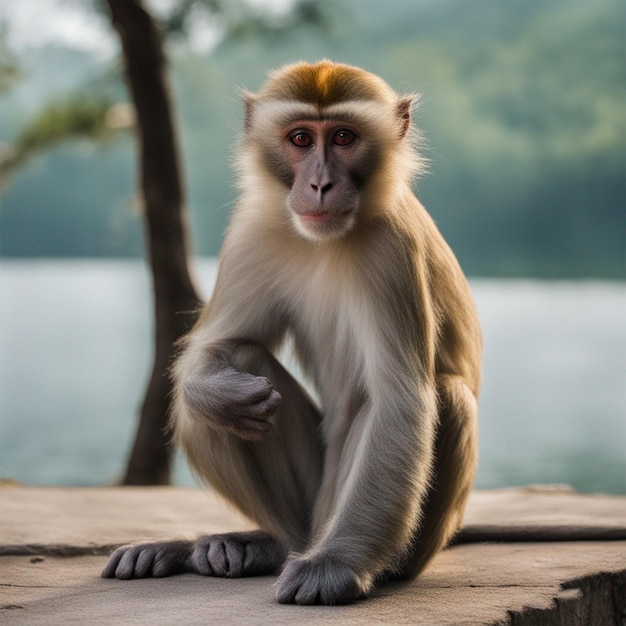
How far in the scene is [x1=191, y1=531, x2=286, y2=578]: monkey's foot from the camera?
4395 millimetres

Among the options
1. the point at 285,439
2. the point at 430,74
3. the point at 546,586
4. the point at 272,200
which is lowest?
the point at 546,586

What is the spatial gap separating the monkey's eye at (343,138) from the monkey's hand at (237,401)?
1.00 meters

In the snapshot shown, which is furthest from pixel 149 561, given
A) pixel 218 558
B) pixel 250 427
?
pixel 250 427

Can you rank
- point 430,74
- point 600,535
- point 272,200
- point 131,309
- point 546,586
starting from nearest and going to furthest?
point 546,586 < point 272,200 < point 600,535 < point 131,309 < point 430,74

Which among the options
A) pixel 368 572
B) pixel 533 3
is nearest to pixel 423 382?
pixel 368 572

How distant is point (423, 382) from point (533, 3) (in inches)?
829

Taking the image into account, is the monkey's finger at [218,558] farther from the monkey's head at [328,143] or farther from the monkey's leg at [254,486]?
the monkey's head at [328,143]

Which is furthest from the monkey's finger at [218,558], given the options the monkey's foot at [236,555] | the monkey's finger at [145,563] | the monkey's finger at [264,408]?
the monkey's finger at [264,408]

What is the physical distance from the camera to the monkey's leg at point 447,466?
169 inches

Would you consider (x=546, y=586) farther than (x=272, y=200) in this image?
No

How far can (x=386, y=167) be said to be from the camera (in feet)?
14.3

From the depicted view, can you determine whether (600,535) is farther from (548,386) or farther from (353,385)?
(548,386)

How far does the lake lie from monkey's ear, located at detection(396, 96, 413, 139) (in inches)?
258

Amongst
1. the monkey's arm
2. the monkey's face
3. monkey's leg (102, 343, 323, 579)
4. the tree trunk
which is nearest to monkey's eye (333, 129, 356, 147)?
the monkey's face
